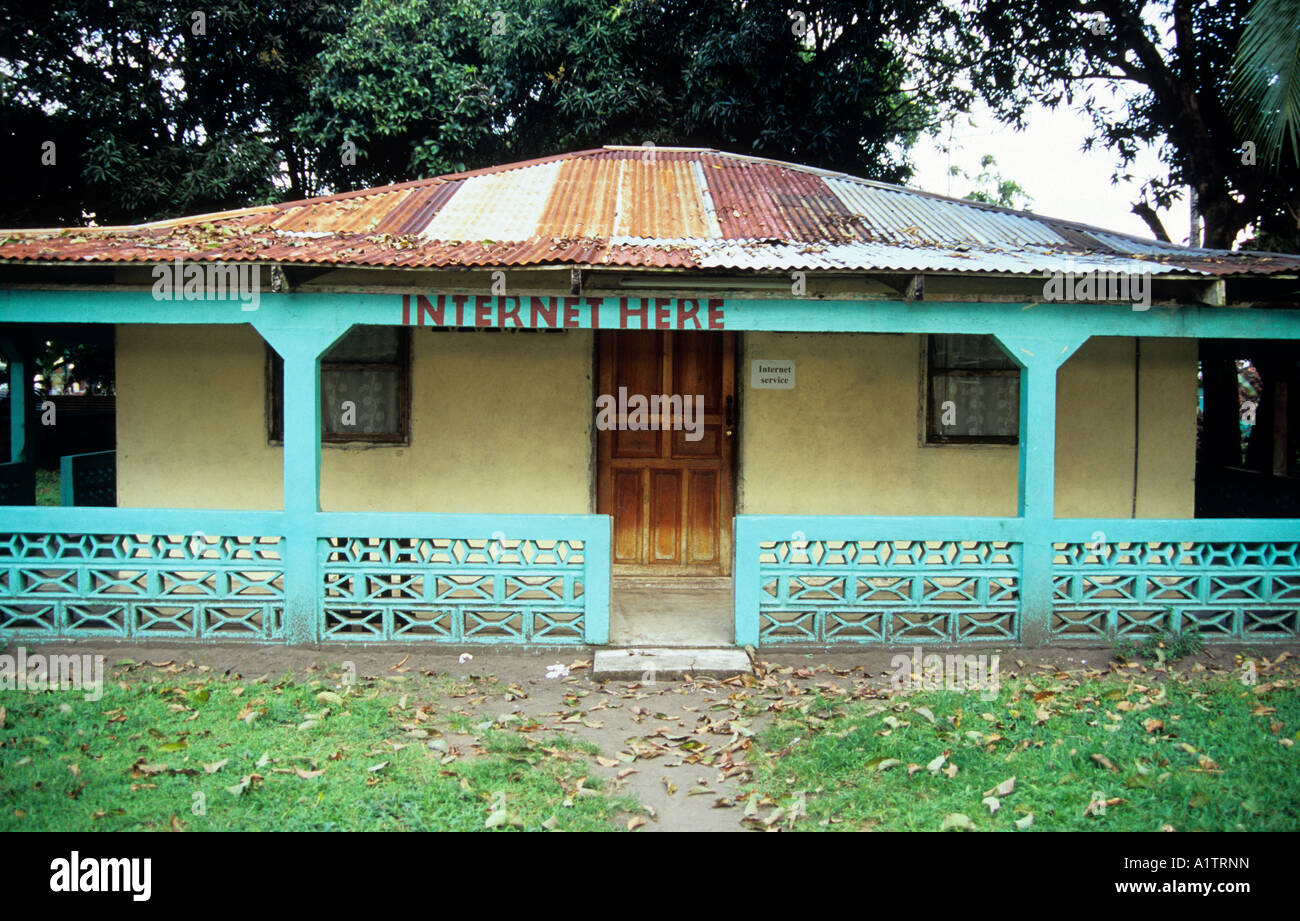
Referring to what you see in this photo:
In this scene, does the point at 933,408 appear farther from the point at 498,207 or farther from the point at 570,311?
the point at 498,207

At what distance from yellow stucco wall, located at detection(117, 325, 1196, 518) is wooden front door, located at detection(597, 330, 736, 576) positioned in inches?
11.1

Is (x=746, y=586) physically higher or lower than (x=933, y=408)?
lower

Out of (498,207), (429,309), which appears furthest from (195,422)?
(498,207)

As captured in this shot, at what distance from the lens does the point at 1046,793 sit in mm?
4223

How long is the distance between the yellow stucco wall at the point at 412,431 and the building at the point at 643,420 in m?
0.03

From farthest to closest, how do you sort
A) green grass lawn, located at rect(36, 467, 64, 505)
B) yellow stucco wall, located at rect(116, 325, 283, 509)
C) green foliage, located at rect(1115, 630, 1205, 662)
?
green grass lawn, located at rect(36, 467, 64, 505)
yellow stucco wall, located at rect(116, 325, 283, 509)
green foliage, located at rect(1115, 630, 1205, 662)

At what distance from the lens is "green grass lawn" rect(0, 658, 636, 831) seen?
3.96 metres

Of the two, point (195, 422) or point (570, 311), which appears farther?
point (195, 422)

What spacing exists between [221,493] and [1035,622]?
→ 7.08m

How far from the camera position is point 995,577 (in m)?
6.49

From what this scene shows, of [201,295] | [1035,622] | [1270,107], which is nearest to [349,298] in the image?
[201,295]

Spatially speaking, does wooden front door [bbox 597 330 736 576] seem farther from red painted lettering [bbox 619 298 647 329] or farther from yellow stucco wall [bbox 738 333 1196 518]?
red painted lettering [bbox 619 298 647 329]

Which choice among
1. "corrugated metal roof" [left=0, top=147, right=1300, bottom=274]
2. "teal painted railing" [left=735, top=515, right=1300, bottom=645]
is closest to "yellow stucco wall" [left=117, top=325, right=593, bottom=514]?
"corrugated metal roof" [left=0, top=147, right=1300, bottom=274]

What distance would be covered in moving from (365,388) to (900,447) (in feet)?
16.6
